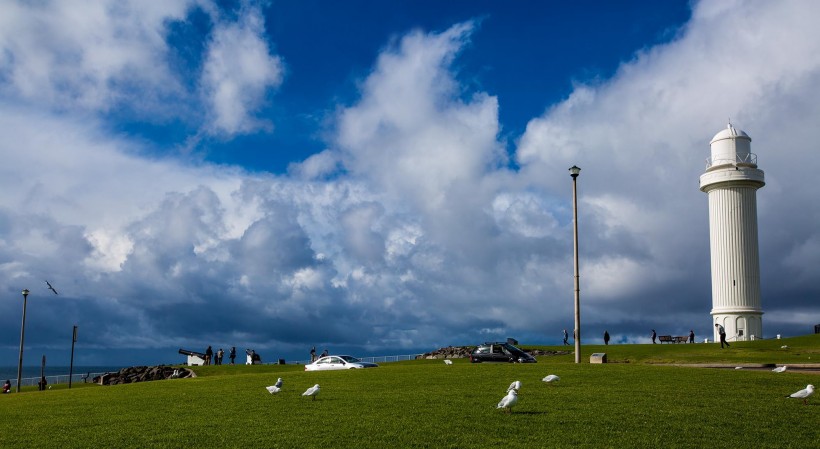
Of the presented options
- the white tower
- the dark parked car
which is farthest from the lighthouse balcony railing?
the dark parked car

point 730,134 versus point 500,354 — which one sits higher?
point 730,134

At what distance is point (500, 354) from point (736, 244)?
39.1 m

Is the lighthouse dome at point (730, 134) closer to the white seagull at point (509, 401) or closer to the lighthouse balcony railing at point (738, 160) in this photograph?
the lighthouse balcony railing at point (738, 160)

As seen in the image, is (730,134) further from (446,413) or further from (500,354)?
(446,413)

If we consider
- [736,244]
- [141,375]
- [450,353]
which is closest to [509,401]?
[141,375]

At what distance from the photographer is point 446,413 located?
1791 centimetres

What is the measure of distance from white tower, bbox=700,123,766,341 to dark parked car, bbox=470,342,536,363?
1443 inches

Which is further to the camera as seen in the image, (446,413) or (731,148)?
(731,148)

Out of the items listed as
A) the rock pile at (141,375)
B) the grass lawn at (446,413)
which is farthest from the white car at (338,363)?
the rock pile at (141,375)

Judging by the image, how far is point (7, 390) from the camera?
52.7 meters

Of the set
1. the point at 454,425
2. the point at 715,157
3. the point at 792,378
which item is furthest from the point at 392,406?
the point at 715,157

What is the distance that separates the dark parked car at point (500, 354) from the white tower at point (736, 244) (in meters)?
36.6

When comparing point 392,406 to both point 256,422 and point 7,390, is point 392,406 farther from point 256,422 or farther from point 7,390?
point 7,390

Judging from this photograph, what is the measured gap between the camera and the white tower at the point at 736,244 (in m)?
69.8
